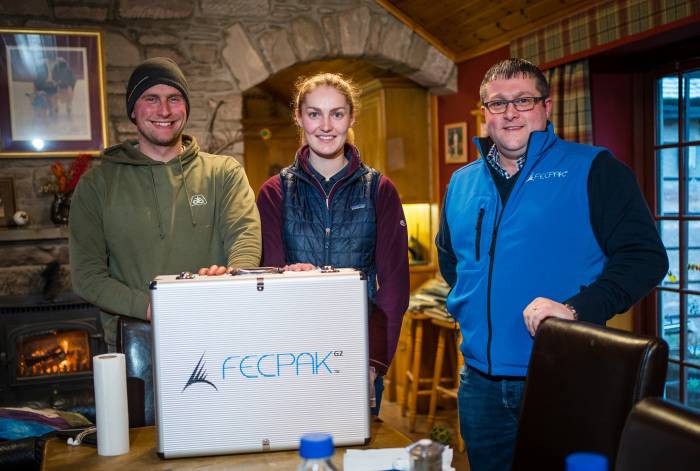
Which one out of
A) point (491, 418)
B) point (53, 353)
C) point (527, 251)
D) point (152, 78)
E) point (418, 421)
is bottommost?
point (418, 421)

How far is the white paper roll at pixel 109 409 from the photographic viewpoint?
1.39 m

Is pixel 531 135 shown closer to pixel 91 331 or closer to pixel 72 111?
pixel 91 331

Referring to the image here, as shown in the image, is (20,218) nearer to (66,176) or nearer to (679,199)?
(66,176)

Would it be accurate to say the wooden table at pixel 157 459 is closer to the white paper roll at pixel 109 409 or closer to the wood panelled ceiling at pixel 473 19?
the white paper roll at pixel 109 409

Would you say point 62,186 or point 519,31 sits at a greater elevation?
point 519,31

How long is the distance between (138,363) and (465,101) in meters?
3.95

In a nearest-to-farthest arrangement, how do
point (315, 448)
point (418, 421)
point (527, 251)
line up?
point (315, 448) < point (527, 251) < point (418, 421)

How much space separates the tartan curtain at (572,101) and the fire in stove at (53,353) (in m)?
2.87

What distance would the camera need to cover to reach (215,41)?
4.74 metres

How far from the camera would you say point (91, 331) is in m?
4.14

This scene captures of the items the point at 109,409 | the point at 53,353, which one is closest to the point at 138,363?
the point at 109,409

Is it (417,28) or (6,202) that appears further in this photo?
(417,28)

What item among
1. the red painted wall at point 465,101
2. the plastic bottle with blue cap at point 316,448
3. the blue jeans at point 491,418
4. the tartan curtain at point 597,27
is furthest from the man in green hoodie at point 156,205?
the red painted wall at point 465,101

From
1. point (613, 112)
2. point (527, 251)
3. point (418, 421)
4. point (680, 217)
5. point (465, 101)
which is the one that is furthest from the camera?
point (465, 101)
